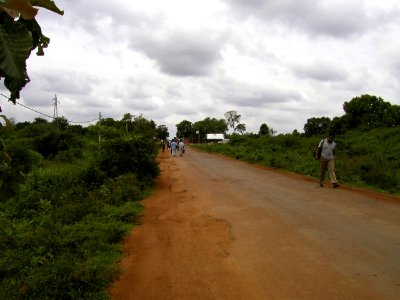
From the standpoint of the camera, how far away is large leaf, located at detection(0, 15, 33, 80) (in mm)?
1607

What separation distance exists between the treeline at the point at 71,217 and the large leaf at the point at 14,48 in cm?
55

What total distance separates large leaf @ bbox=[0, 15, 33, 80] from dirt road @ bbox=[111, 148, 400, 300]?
4128 mm

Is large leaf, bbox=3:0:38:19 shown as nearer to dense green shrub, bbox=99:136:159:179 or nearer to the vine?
the vine

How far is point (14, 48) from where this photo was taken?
1.65 m

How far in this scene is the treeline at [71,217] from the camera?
540 cm

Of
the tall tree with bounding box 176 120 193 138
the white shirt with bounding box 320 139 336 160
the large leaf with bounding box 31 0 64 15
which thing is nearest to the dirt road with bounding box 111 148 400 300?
the white shirt with bounding box 320 139 336 160

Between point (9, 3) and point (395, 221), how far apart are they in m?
9.05

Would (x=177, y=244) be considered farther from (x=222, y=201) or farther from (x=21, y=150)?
(x=21, y=150)

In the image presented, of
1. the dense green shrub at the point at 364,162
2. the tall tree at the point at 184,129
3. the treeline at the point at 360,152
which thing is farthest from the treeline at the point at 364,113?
the tall tree at the point at 184,129

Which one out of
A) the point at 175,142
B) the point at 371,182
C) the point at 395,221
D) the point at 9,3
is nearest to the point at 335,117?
the point at 175,142

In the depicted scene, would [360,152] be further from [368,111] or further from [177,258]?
[177,258]

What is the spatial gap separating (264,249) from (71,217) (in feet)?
14.6

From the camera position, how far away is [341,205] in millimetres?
11109

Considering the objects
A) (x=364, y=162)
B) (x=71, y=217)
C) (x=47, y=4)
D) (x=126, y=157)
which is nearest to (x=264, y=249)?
(x=71, y=217)
